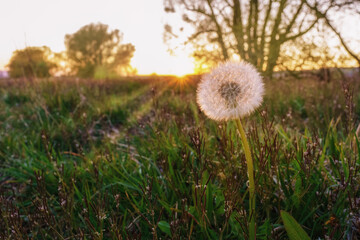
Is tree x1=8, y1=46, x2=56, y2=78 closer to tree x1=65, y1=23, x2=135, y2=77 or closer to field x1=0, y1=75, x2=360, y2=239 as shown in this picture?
field x1=0, y1=75, x2=360, y2=239

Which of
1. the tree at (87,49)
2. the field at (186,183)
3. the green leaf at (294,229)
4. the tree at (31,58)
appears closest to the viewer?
the green leaf at (294,229)

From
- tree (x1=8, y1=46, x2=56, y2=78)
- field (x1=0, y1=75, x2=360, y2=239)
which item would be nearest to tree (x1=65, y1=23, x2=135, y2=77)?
tree (x1=8, y1=46, x2=56, y2=78)

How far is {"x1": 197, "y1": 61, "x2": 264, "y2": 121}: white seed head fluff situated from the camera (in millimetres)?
1196

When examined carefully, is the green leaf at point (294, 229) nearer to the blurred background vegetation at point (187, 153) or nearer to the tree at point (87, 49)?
the blurred background vegetation at point (187, 153)

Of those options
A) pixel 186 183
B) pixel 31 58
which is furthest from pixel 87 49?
pixel 186 183

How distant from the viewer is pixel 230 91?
4.13ft

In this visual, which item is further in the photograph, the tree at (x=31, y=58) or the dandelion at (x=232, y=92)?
the tree at (x=31, y=58)

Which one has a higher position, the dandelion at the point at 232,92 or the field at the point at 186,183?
the dandelion at the point at 232,92

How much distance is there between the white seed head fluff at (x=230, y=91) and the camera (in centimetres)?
120

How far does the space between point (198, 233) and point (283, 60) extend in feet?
29.3

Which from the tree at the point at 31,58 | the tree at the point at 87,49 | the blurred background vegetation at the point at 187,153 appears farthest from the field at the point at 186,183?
the tree at the point at 87,49

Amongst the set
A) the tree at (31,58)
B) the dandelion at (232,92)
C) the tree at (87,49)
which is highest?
the tree at (87,49)

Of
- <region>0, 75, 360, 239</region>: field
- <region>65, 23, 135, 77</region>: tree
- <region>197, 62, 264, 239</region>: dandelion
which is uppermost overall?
<region>65, 23, 135, 77</region>: tree

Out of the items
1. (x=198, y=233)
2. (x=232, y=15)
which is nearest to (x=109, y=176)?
(x=198, y=233)
